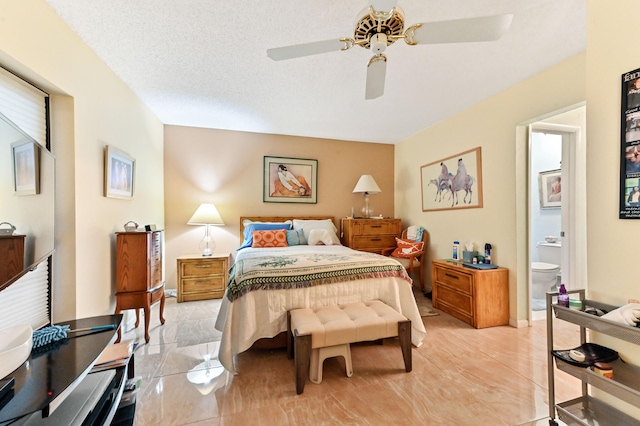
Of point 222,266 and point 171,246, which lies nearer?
point 222,266

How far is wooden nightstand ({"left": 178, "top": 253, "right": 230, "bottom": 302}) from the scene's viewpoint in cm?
339

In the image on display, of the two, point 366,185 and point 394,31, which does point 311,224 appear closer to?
point 366,185

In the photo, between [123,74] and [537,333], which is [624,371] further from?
[123,74]

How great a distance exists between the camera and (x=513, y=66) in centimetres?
222

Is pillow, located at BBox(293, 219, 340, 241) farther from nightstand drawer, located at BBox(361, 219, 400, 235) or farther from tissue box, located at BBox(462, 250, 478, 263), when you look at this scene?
tissue box, located at BBox(462, 250, 478, 263)

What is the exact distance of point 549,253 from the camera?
3.93m

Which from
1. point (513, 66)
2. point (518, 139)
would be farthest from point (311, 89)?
point (518, 139)

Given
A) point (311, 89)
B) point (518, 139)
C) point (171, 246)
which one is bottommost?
point (171, 246)

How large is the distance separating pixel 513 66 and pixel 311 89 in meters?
1.88

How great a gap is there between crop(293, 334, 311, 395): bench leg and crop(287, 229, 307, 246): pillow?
6.75 ft

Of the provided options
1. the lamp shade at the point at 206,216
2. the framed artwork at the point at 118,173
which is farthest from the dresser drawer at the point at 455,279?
the framed artwork at the point at 118,173

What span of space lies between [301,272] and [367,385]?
93cm

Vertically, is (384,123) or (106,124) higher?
(384,123)

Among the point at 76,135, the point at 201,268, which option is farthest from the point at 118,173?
the point at 201,268
